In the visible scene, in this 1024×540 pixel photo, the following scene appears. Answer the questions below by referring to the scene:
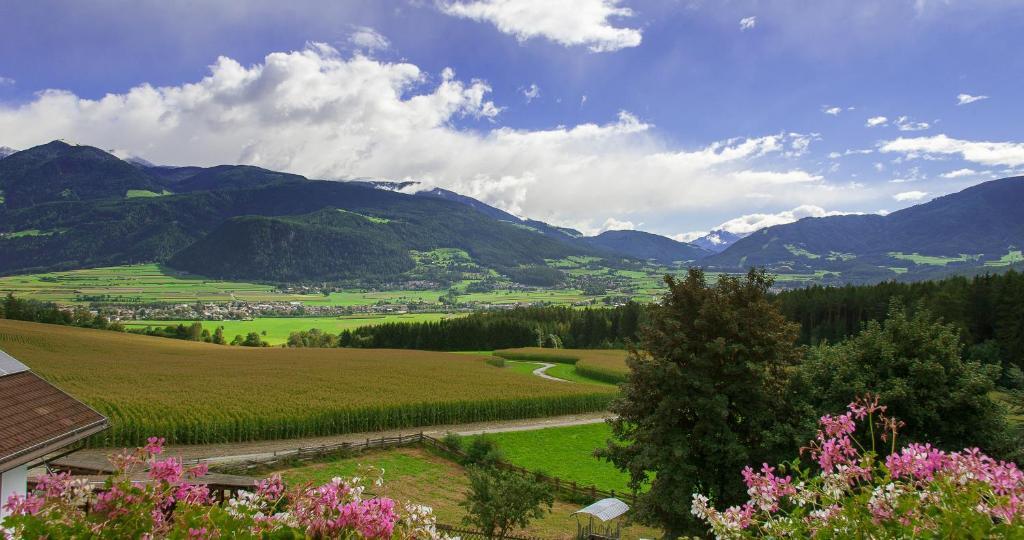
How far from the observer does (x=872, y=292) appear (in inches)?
3265

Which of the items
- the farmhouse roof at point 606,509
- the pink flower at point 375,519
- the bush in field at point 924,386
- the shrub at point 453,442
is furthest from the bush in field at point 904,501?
the shrub at point 453,442

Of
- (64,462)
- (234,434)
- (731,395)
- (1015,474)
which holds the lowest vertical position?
(234,434)

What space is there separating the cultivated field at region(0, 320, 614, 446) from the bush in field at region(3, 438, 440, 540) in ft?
117

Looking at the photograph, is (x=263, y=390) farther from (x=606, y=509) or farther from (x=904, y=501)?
(x=904, y=501)

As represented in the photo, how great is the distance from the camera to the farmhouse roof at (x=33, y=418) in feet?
34.4

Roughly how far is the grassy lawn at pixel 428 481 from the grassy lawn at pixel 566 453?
12.1 ft

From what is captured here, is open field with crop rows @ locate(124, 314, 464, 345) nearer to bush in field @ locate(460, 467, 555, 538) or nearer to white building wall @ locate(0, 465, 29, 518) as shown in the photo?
bush in field @ locate(460, 467, 555, 538)

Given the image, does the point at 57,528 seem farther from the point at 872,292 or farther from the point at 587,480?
the point at 872,292

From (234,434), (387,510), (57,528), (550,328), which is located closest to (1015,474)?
(387,510)

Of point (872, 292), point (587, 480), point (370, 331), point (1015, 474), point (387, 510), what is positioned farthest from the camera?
point (370, 331)

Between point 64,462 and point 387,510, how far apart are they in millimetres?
27057

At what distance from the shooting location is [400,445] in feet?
126

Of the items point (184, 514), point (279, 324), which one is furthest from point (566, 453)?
point (279, 324)

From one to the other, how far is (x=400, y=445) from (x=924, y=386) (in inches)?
1239
